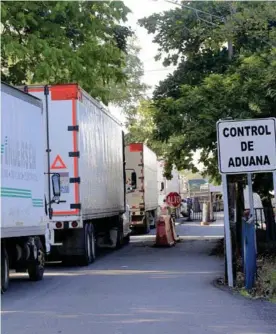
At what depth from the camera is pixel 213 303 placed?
957 centimetres

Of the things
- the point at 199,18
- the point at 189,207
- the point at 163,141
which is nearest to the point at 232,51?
the point at 199,18

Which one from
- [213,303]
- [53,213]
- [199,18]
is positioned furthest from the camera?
[199,18]

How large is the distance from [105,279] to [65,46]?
6.26 m

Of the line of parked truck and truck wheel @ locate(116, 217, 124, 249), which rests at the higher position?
the line of parked truck

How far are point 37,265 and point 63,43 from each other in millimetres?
6107

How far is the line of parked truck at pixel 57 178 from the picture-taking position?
427 inches

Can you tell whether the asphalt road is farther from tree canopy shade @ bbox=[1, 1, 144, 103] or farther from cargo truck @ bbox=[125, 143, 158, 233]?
cargo truck @ bbox=[125, 143, 158, 233]

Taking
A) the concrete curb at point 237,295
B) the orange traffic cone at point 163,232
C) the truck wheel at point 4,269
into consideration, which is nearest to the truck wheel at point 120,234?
the orange traffic cone at point 163,232

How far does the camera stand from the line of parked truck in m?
10.8

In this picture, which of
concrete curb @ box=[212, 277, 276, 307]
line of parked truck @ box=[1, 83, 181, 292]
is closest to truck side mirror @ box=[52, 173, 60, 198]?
line of parked truck @ box=[1, 83, 181, 292]

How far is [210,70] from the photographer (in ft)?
60.4

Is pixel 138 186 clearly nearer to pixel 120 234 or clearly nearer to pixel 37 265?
pixel 120 234

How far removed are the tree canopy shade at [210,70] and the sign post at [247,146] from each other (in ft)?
10.4

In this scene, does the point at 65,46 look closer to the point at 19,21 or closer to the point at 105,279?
the point at 19,21
